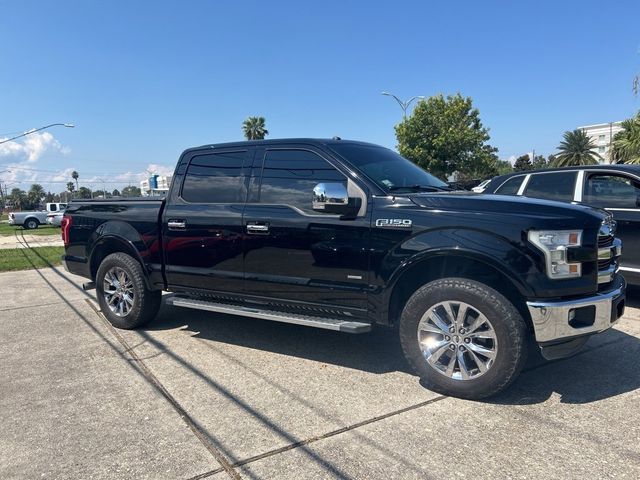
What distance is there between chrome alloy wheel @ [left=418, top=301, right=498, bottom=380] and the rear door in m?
1.90

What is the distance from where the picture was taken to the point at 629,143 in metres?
Answer: 27.3

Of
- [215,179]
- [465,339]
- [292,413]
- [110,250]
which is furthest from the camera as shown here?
[110,250]

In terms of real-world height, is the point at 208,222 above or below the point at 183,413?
above

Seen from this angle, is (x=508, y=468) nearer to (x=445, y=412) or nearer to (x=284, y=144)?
(x=445, y=412)

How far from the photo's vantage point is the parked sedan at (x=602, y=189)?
5699 millimetres

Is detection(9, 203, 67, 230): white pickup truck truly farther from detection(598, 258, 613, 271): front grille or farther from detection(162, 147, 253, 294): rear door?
detection(598, 258, 613, 271): front grille

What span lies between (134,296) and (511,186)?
5197 millimetres

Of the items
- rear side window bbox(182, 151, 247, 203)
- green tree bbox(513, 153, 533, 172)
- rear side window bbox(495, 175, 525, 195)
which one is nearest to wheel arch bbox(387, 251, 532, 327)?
rear side window bbox(182, 151, 247, 203)

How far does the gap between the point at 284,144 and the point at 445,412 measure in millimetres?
2735

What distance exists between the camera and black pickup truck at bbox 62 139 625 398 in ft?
11.0

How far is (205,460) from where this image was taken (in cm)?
281

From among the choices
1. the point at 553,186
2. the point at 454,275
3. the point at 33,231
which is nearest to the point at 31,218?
the point at 33,231

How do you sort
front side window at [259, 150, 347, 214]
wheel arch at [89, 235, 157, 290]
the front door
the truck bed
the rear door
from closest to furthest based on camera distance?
the front door
front side window at [259, 150, 347, 214]
the rear door
the truck bed
wheel arch at [89, 235, 157, 290]

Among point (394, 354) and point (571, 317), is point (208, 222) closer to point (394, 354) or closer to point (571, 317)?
point (394, 354)
